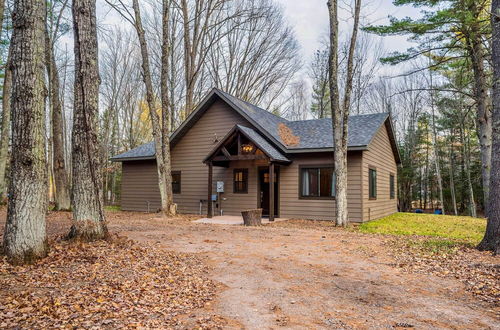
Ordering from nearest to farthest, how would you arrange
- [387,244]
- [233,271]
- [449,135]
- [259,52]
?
1. [233,271]
2. [387,244]
3. [259,52]
4. [449,135]

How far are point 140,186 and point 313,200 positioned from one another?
9.05 metres

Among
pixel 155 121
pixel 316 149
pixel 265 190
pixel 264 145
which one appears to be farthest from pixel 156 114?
pixel 316 149

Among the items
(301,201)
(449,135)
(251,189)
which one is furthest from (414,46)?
(449,135)

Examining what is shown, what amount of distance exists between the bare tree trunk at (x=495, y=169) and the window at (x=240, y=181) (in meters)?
9.05

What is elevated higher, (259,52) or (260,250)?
(259,52)

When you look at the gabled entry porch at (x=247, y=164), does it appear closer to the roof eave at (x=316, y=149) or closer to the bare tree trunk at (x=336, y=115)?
the roof eave at (x=316, y=149)

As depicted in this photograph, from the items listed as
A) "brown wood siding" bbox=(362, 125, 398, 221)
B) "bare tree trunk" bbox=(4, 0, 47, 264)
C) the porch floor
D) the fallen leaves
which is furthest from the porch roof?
"bare tree trunk" bbox=(4, 0, 47, 264)

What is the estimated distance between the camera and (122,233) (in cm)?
787

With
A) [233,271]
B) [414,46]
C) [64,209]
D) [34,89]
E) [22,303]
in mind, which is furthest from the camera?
[64,209]

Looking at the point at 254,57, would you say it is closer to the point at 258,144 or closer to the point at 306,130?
the point at 306,130

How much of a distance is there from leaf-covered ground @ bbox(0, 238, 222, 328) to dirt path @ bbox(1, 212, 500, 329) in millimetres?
439

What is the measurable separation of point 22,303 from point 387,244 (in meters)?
6.85

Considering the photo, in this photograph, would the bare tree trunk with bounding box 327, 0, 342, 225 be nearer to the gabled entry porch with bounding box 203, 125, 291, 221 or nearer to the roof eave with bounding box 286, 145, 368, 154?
the roof eave with bounding box 286, 145, 368, 154

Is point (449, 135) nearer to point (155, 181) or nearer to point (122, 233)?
point (155, 181)
